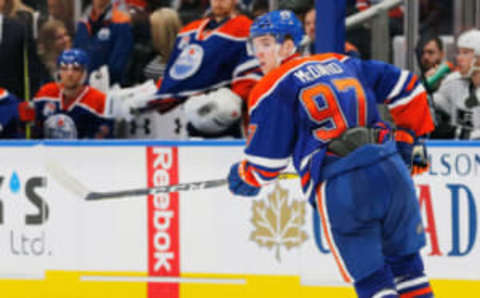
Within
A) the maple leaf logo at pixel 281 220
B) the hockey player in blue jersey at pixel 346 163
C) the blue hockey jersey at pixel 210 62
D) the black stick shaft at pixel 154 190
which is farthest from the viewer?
the blue hockey jersey at pixel 210 62

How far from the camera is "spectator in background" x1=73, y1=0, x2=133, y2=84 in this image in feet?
19.4

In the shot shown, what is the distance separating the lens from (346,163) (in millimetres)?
3826

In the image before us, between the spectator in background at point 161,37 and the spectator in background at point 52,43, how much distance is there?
49cm

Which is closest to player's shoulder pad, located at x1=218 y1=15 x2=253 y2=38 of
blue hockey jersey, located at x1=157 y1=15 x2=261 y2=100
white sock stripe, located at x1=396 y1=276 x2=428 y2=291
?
blue hockey jersey, located at x1=157 y1=15 x2=261 y2=100

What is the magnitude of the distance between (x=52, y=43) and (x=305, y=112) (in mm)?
2550

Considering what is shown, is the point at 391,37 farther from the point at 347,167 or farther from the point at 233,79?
the point at 347,167

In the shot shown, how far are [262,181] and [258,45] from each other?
0.53m

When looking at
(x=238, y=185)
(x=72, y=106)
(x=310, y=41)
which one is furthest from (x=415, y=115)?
(x=72, y=106)

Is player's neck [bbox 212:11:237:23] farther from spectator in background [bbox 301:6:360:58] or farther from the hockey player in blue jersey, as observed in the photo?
the hockey player in blue jersey

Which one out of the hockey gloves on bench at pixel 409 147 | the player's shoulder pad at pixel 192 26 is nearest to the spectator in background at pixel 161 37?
the player's shoulder pad at pixel 192 26

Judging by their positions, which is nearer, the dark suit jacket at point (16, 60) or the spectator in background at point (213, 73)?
the spectator in background at point (213, 73)

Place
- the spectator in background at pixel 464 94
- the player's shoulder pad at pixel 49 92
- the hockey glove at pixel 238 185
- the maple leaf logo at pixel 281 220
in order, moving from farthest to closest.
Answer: the player's shoulder pad at pixel 49 92 → the spectator in background at pixel 464 94 → the maple leaf logo at pixel 281 220 → the hockey glove at pixel 238 185

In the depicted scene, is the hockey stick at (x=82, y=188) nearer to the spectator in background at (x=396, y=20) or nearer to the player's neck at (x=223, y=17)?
the player's neck at (x=223, y=17)

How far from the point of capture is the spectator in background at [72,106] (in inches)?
228
